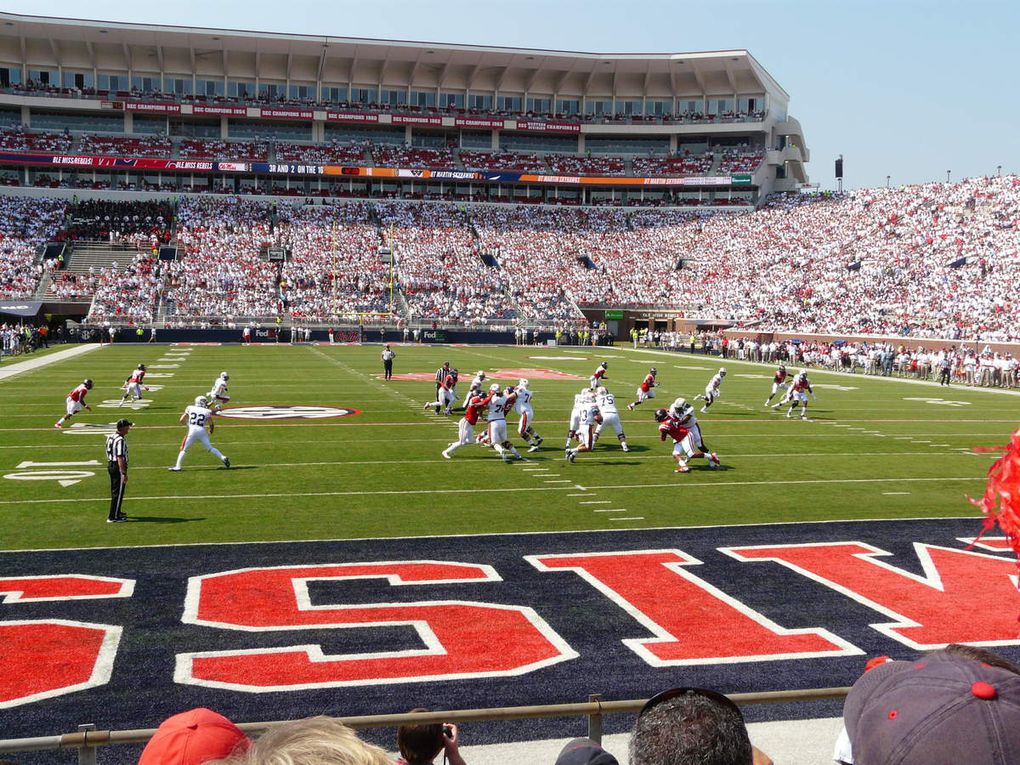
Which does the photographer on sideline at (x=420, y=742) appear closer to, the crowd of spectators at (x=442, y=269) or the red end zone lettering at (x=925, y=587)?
the red end zone lettering at (x=925, y=587)

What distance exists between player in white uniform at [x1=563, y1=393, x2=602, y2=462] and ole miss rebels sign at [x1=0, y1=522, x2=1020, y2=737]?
558cm

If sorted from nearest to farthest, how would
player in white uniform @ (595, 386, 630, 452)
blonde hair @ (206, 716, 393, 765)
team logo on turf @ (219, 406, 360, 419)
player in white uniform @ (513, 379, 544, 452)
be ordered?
blonde hair @ (206, 716, 393, 765)
player in white uniform @ (595, 386, 630, 452)
player in white uniform @ (513, 379, 544, 452)
team logo on turf @ (219, 406, 360, 419)

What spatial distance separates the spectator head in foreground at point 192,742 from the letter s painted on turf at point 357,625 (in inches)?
184

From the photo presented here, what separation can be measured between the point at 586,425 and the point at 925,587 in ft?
27.3

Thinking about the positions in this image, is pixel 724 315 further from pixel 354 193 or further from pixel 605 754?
pixel 605 754

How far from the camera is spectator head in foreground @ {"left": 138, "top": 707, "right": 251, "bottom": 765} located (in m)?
2.48

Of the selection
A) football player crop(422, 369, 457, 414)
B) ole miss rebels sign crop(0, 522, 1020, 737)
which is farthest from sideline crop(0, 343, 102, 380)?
ole miss rebels sign crop(0, 522, 1020, 737)

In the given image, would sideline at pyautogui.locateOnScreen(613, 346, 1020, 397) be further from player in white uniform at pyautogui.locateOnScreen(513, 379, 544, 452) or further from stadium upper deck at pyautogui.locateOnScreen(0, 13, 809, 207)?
stadium upper deck at pyautogui.locateOnScreen(0, 13, 809, 207)

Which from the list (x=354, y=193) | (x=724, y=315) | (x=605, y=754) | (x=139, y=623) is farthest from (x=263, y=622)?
(x=354, y=193)

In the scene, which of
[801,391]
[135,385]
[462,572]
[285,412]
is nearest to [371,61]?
[135,385]

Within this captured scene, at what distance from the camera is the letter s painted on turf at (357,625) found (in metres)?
7.30

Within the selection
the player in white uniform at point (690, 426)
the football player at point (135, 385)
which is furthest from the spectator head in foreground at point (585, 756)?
the football player at point (135, 385)

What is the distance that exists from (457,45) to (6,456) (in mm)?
65222

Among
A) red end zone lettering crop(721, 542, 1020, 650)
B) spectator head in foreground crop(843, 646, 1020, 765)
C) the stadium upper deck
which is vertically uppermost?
the stadium upper deck
